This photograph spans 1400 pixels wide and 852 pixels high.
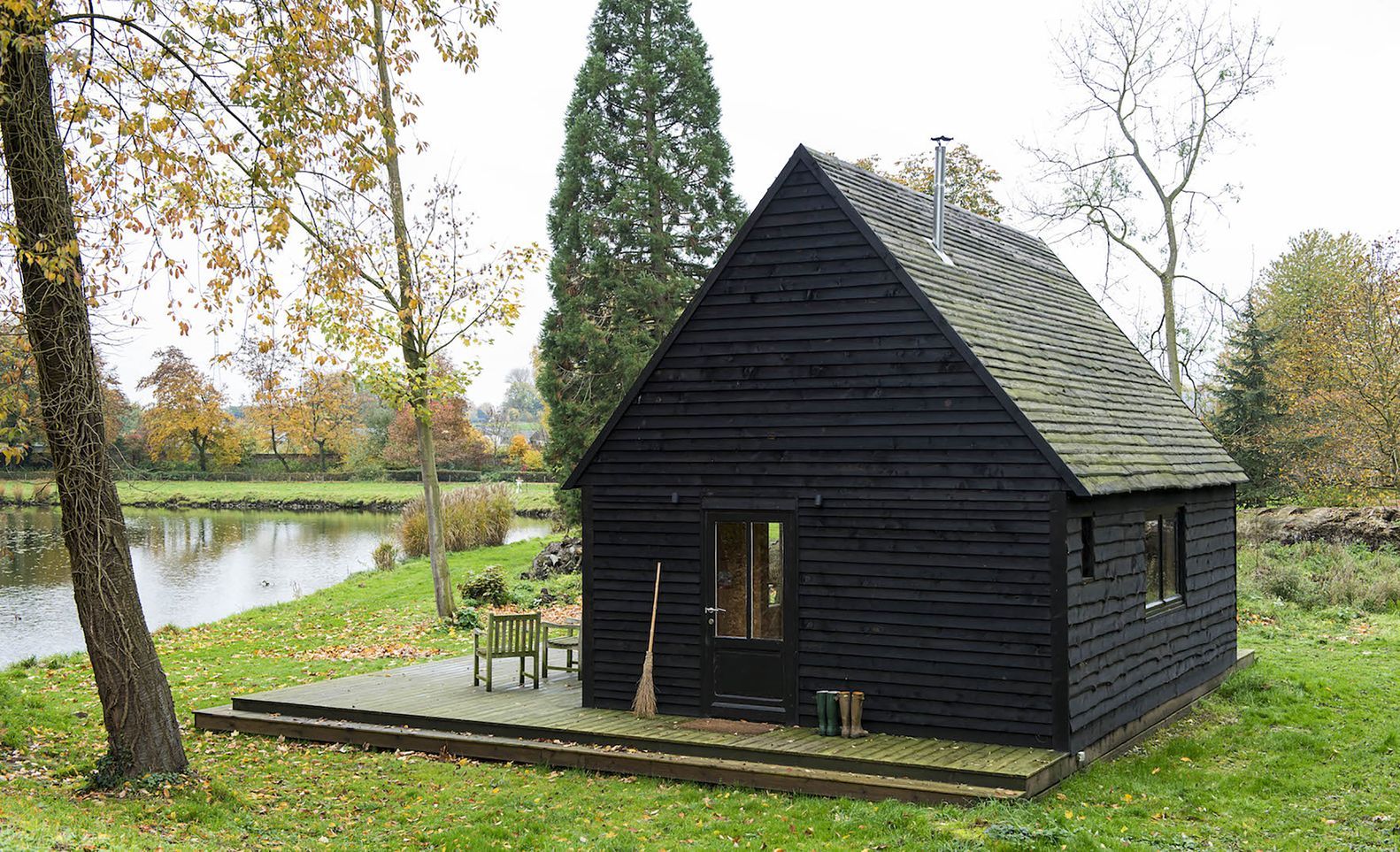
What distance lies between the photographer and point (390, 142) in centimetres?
1208

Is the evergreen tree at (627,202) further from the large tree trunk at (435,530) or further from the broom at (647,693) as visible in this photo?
the broom at (647,693)

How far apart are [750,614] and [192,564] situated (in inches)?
954

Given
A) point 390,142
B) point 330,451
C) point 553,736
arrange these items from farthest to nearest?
point 330,451, point 390,142, point 553,736

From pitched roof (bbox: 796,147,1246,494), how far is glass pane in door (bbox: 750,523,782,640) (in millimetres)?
2536

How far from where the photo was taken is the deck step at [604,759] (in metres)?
8.93

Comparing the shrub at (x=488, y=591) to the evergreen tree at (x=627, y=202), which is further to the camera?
the evergreen tree at (x=627, y=202)

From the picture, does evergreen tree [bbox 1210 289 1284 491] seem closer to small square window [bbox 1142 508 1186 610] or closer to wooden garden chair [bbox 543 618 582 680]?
small square window [bbox 1142 508 1186 610]

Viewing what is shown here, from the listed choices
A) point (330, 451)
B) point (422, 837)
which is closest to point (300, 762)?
point (422, 837)

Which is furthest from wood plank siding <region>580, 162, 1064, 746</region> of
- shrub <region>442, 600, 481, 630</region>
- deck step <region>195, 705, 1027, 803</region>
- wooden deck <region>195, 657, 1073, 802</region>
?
shrub <region>442, 600, 481, 630</region>

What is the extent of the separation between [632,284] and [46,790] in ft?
68.0

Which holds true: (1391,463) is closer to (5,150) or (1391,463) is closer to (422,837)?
(422,837)

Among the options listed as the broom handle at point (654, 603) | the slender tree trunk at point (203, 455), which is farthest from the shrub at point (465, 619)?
the slender tree trunk at point (203, 455)

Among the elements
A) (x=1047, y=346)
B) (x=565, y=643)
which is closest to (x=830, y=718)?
(x=565, y=643)

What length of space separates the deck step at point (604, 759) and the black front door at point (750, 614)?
1.14 metres
